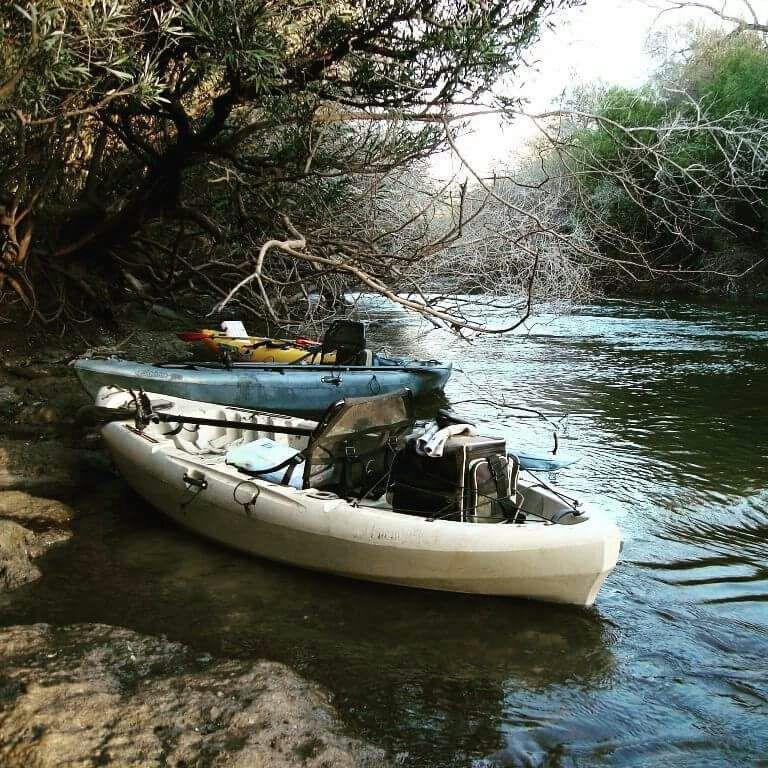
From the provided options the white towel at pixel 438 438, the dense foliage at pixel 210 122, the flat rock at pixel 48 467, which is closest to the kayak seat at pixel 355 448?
the white towel at pixel 438 438

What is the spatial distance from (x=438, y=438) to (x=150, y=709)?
2073 millimetres

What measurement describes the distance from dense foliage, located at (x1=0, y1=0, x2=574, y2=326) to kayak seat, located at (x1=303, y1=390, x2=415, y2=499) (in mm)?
Result: 2260

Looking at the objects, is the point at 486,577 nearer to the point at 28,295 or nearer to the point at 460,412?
the point at 460,412

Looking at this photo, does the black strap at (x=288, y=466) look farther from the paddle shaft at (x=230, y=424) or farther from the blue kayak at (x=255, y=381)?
the blue kayak at (x=255, y=381)

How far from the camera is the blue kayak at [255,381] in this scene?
7.41 metres

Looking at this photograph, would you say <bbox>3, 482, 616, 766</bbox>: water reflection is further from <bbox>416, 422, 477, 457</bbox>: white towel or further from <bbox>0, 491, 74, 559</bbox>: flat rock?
<bbox>416, 422, 477, 457</bbox>: white towel

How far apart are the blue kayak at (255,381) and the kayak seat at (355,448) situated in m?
2.65

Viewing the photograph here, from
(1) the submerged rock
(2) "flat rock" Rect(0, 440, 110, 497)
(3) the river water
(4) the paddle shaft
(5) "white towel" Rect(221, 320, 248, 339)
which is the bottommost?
(3) the river water

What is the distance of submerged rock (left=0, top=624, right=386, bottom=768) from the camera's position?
2.44 m

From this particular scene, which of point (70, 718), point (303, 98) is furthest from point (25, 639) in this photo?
point (303, 98)

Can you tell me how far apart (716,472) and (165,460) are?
4.84 metres

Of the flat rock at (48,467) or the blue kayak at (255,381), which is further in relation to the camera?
the blue kayak at (255,381)

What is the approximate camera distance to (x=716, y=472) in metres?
6.80

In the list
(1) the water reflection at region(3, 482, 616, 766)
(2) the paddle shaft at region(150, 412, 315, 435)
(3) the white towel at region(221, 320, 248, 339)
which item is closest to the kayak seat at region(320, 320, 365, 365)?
(3) the white towel at region(221, 320, 248, 339)
